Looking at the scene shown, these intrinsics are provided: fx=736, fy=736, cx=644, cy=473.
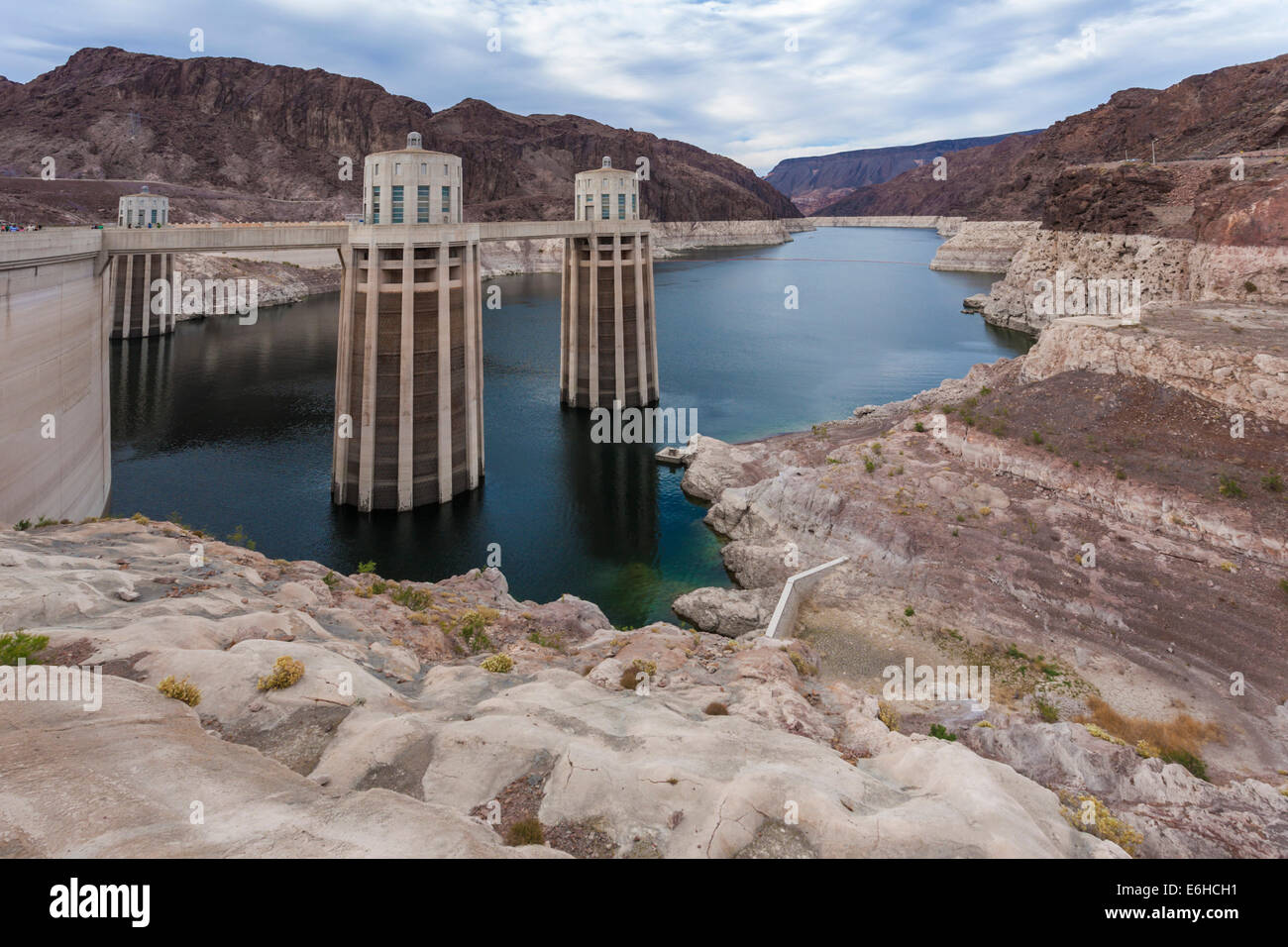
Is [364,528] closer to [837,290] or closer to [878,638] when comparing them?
[878,638]

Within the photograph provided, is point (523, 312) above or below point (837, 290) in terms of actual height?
below

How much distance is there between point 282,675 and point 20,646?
429 cm

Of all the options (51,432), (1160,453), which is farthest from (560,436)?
(1160,453)

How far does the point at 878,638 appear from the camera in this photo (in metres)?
30.3

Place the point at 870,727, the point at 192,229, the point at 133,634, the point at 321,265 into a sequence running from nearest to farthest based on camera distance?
the point at 133,634 < the point at 870,727 < the point at 192,229 < the point at 321,265

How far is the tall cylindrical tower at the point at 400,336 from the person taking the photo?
42.9m

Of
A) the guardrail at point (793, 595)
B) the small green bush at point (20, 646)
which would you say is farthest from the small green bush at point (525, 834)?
the guardrail at point (793, 595)

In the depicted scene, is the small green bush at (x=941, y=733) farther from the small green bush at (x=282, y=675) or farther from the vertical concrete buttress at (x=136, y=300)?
the vertical concrete buttress at (x=136, y=300)

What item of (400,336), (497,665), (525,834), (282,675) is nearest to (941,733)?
(497,665)

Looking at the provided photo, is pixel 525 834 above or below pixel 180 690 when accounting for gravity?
below

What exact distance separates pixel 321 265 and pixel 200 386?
300ft

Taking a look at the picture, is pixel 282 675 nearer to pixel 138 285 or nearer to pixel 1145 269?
Result: pixel 1145 269

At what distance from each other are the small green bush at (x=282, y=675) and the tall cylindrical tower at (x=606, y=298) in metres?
52.3

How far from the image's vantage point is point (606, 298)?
65.2 meters
